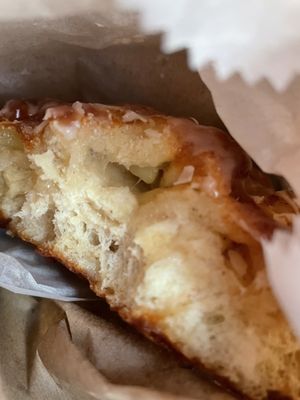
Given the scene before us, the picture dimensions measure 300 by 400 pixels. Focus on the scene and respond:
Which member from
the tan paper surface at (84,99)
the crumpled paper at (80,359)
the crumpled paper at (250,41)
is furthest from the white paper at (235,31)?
the crumpled paper at (80,359)

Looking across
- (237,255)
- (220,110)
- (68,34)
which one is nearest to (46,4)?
(68,34)

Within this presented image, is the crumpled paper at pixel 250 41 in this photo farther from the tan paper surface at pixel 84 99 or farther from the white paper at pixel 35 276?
the white paper at pixel 35 276

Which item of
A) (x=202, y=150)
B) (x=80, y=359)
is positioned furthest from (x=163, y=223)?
(x=80, y=359)

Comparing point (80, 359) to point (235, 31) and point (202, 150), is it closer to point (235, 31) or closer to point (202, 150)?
point (202, 150)

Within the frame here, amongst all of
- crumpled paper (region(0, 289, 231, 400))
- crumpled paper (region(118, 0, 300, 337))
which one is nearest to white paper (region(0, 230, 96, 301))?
crumpled paper (region(0, 289, 231, 400))

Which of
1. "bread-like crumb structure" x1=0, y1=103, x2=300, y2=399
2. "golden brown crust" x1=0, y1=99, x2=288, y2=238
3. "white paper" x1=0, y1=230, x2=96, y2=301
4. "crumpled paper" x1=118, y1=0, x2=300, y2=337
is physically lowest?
"white paper" x1=0, y1=230, x2=96, y2=301

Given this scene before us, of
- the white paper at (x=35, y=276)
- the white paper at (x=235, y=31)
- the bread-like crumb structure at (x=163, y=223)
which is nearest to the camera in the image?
the white paper at (x=235, y=31)

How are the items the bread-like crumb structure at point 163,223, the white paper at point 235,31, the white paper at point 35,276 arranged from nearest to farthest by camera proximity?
the white paper at point 235,31, the bread-like crumb structure at point 163,223, the white paper at point 35,276

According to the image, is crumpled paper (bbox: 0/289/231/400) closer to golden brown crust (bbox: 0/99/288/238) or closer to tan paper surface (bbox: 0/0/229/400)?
tan paper surface (bbox: 0/0/229/400)
